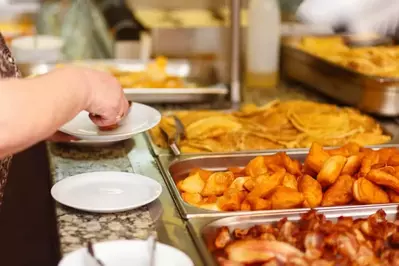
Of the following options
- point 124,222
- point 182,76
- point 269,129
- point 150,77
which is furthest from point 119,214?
point 182,76

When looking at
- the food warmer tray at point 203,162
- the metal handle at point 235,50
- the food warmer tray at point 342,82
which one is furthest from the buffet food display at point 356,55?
the food warmer tray at point 203,162

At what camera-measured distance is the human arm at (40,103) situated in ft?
3.35

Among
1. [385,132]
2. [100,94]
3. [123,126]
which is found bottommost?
[385,132]

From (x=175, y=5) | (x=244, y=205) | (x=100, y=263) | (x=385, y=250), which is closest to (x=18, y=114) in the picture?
(x=100, y=263)

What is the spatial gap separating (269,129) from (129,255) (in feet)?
2.94

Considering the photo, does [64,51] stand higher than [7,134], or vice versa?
[7,134]

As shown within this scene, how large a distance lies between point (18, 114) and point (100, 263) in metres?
0.27

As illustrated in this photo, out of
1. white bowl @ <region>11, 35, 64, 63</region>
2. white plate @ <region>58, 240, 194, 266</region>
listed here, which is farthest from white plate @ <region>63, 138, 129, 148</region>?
white bowl @ <region>11, 35, 64, 63</region>

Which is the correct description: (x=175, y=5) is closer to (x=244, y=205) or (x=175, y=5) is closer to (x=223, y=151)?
(x=223, y=151)

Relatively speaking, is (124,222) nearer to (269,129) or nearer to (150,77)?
(269,129)

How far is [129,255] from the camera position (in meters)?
1.10

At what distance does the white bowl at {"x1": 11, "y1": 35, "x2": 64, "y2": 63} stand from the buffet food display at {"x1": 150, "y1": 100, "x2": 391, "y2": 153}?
88 cm

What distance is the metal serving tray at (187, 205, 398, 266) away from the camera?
1.26 meters

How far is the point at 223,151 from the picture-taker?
5.82 feet
